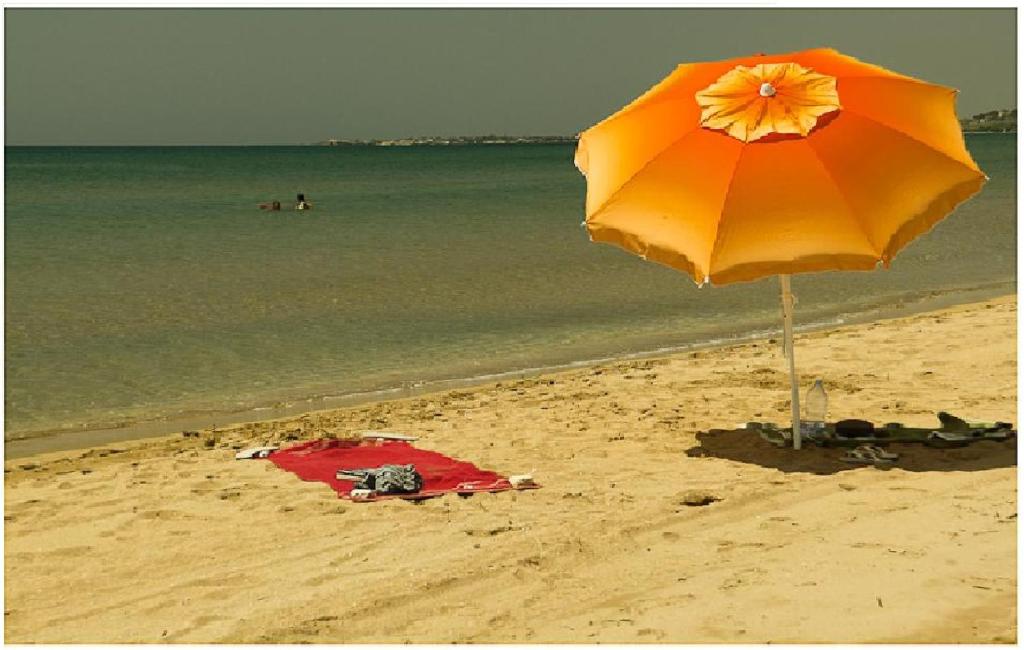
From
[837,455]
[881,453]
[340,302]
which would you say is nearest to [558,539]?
[837,455]

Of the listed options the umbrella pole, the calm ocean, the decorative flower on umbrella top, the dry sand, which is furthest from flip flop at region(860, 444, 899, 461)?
the calm ocean

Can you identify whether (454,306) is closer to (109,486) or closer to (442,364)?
(442,364)

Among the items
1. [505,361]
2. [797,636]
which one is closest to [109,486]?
[797,636]

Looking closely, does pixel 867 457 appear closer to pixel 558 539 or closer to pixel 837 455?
pixel 837 455

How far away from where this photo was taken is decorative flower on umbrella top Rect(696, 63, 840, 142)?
8345 mm

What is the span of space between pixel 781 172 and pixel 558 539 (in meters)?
2.85

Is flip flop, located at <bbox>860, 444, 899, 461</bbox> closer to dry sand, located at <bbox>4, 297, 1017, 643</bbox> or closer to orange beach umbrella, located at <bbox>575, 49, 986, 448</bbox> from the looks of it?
dry sand, located at <bbox>4, 297, 1017, 643</bbox>

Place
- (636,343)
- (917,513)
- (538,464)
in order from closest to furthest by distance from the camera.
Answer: (917,513) < (538,464) < (636,343)

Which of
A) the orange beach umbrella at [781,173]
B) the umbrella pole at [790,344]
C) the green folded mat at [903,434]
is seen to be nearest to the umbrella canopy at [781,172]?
the orange beach umbrella at [781,173]

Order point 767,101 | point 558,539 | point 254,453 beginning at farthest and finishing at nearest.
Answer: point 254,453
point 767,101
point 558,539

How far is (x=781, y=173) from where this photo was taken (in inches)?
322

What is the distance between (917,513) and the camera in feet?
23.7

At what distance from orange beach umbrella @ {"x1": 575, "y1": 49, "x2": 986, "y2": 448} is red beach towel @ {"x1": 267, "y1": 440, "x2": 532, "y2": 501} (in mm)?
1844

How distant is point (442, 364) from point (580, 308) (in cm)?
484
